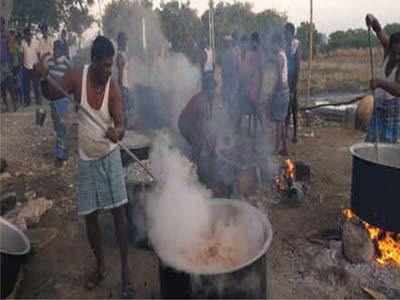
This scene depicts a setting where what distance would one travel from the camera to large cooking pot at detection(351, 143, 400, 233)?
417 centimetres

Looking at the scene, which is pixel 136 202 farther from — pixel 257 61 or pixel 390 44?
Result: pixel 257 61

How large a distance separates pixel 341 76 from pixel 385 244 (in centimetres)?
1760

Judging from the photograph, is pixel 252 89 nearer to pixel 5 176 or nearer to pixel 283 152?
pixel 283 152

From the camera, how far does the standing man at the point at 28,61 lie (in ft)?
39.4

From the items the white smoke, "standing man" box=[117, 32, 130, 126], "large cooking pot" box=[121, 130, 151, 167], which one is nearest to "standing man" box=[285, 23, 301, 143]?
"standing man" box=[117, 32, 130, 126]

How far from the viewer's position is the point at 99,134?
3.93 meters

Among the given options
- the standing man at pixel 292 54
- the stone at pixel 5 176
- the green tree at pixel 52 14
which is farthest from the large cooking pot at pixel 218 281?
the green tree at pixel 52 14

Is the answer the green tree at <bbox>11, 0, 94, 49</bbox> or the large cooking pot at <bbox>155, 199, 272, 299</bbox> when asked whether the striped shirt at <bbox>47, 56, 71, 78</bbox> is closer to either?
the large cooking pot at <bbox>155, 199, 272, 299</bbox>

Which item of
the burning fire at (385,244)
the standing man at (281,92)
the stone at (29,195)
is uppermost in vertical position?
the standing man at (281,92)

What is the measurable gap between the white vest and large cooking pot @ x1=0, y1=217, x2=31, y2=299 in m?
1.04

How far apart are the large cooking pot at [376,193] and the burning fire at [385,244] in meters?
0.24

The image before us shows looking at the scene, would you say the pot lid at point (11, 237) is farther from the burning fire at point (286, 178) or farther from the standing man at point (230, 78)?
the standing man at point (230, 78)

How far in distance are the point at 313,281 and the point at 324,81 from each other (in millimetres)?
16621

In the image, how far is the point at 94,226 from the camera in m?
4.22
